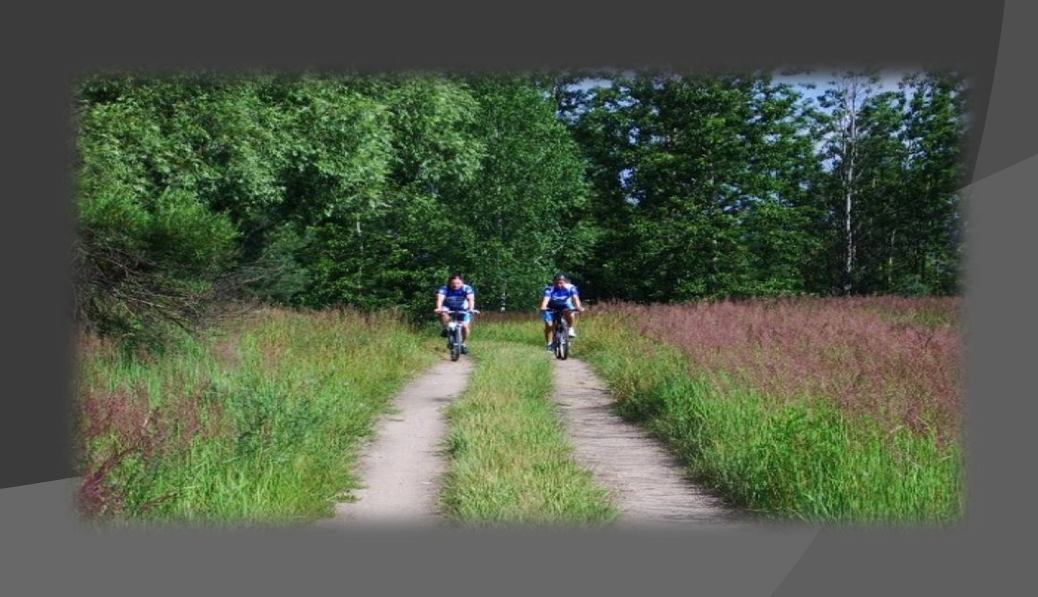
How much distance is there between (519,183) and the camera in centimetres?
659

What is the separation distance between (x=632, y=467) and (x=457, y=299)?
1.94m

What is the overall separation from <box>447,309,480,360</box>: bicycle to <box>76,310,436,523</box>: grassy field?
0.80 m

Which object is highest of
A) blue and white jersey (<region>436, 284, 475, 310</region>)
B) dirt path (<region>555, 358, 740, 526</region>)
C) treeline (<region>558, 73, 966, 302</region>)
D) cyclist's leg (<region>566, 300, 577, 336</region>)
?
treeline (<region>558, 73, 966, 302</region>)

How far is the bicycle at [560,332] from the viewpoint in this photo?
672 cm

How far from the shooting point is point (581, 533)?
3.49 m

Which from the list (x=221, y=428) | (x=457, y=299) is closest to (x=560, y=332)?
(x=457, y=299)

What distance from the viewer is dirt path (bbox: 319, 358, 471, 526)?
15.1 feet

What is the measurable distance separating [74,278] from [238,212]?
Result: 7.97 ft

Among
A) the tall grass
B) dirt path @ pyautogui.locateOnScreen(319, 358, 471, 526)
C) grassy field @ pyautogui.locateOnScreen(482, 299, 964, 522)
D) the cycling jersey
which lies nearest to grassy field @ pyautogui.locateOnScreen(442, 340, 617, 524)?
dirt path @ pyautogui.locateOnScreen(319, 358, 471, 526)

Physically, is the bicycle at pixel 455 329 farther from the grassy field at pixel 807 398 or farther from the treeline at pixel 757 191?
the treeline at pixel 757 191

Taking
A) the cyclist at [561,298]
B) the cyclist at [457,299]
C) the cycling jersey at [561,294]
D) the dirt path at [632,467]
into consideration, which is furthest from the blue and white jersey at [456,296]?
the dirt path at [632,467]

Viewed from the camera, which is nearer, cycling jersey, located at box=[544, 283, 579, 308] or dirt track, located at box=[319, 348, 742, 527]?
dirt track, located at box=[319, 348, 742, 527]

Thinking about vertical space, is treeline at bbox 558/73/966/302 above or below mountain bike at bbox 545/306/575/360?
above

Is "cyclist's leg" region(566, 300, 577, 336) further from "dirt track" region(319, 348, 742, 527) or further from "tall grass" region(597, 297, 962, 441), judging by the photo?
"dirt track" region(319, 348, 742, 527)
